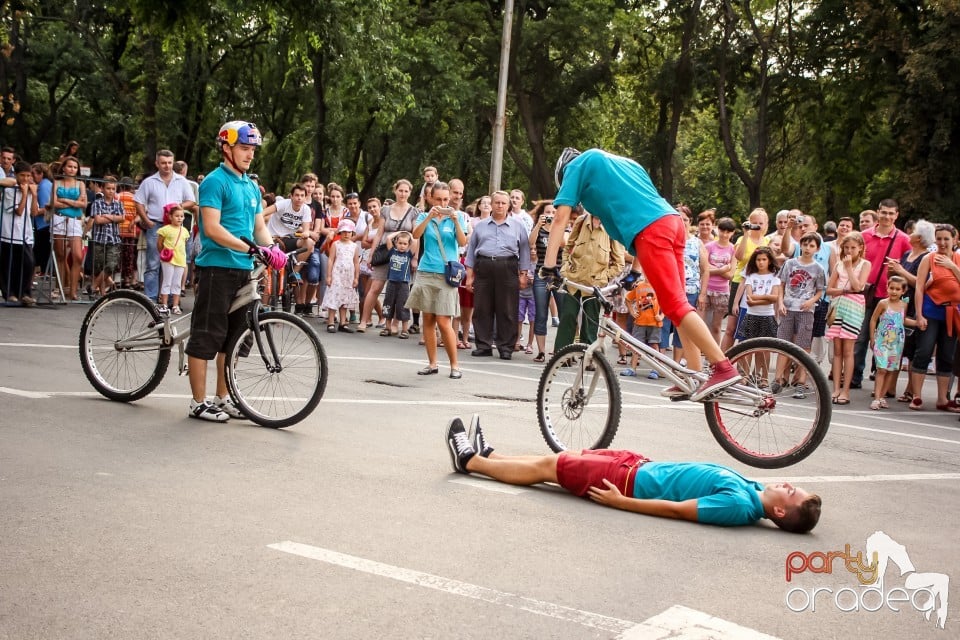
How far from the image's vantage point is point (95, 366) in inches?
351

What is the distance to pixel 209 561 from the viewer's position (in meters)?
4.77

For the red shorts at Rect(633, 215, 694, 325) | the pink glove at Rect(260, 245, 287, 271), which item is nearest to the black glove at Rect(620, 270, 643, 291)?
the red shorts at Rect(633, 215, 694, 325)

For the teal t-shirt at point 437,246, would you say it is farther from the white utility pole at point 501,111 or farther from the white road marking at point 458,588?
the white utility pole at point 501,111

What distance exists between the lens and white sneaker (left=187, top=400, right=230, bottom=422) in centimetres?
823

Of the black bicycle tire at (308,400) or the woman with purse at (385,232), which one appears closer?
the black bicycle tire at (308,400)

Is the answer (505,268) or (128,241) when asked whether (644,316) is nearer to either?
(505,268)

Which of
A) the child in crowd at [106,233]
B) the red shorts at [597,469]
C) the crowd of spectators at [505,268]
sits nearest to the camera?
the red shorts at [597,469]

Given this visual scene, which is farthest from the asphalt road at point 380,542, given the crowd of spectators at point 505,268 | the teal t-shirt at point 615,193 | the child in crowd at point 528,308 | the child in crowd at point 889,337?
the child in crowd at point 528,308

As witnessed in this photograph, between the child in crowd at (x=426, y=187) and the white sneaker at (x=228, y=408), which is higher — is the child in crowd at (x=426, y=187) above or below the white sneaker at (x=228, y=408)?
above

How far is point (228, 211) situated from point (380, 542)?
3.77 metres

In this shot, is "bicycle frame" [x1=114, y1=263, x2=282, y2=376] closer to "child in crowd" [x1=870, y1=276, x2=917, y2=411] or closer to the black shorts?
the black shorts

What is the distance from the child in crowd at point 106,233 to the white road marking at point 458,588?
1486 cm

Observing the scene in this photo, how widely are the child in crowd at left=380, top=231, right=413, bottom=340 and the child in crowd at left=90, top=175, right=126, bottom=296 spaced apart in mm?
5305

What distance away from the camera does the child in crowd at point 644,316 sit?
1407cm
